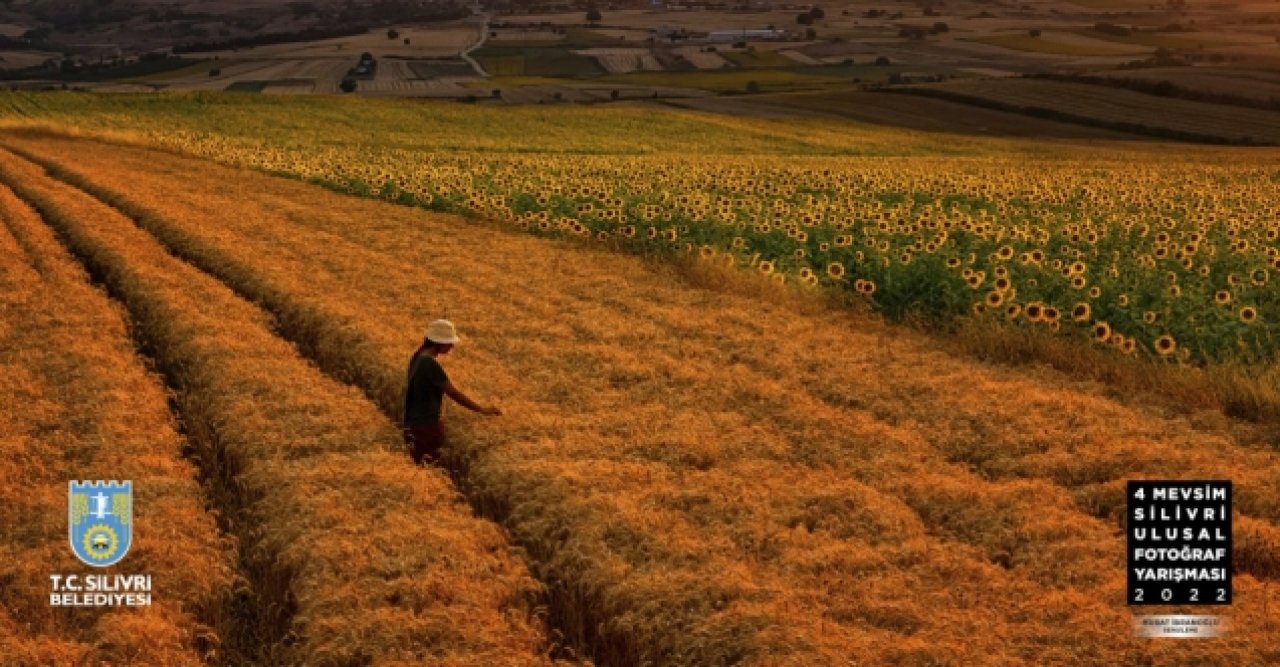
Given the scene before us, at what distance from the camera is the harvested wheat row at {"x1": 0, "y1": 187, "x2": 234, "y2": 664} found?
279 inches

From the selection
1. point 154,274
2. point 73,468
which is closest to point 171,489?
point 73,468

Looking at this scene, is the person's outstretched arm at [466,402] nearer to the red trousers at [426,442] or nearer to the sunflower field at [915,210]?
the red trousers at [426,442]

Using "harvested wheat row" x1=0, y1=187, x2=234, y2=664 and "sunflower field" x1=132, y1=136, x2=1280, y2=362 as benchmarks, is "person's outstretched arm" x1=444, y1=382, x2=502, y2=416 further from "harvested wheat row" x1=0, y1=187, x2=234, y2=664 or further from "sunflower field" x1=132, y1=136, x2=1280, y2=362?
"sunflower field" x1=132, y1=136, x2=1280, y2=362

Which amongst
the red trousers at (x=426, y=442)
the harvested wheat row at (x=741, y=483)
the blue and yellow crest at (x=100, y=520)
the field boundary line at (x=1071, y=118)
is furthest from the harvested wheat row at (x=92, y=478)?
the field boundary line at (x=1071, y=118)

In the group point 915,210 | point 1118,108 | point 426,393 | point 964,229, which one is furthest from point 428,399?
point 1118,108

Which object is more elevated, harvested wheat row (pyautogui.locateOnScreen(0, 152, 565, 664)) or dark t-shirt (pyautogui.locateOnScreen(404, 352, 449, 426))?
dark t-shirt (pyautogui.locateOnScreen(404, 352, 449, 426))

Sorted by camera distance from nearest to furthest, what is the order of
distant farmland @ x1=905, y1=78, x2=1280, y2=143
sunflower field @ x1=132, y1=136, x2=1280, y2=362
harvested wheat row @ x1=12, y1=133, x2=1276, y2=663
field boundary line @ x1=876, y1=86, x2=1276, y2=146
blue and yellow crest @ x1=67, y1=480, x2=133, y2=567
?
1. harvested wheat row @ x1=12, y1=133, x2=1276, y2=663
2. blue and yellow crest @ x1=67, y1=480, x2=133, y2=567
3. sunflower field @ x1=132, y1=136, x2=1280, y2=362
4. field boundary line @ x1=876, y1=86, x2=1276, y2=146
5. distant farmland @ x1=905, y1=78, x2=1280, y2=143

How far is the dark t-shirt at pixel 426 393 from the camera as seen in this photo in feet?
34.2

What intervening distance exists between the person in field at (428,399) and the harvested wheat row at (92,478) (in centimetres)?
184

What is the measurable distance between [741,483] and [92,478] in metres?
5.15

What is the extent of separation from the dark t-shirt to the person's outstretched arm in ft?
0.19

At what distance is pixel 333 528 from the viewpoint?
27.8 feet

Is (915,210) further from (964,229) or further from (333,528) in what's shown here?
(333,528)

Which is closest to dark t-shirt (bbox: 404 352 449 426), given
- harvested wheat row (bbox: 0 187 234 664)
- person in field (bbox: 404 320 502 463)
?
person in field (bbox: 404 320 502 463)
